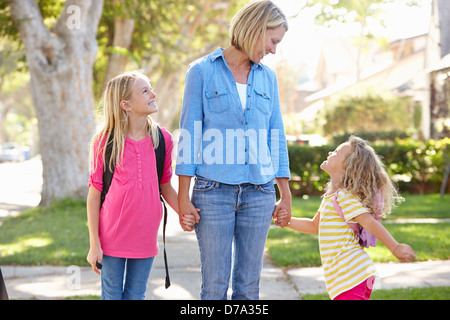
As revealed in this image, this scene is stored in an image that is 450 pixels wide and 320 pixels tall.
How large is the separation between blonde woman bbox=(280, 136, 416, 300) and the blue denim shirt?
17.4 inches

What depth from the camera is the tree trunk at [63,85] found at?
9945 millimetres

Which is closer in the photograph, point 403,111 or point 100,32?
point 100,32

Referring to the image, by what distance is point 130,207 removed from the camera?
312cm

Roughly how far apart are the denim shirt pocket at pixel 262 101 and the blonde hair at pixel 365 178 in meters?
0.58

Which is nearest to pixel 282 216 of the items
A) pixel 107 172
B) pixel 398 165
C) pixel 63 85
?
pixel 107 172

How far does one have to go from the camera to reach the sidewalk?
4.95 meters

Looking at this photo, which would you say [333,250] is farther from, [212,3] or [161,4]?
[212,3]

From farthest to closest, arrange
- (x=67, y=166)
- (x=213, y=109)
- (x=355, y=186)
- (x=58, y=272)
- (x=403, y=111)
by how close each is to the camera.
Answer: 1. (x=403, y=111)
2. (x=67, y=166)
3. (x=58, y=272)
4. (x=355, y=186)
5. (x=213, y=109)

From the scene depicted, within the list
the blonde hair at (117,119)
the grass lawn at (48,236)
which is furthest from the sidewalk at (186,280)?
the blonde hair at (117,119)

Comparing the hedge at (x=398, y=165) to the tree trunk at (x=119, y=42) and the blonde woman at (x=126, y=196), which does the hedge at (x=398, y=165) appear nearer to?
the tree trunk at (x=119, y=42)

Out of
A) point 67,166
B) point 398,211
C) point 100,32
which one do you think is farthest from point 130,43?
point 398,211

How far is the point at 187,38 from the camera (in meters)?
20.2

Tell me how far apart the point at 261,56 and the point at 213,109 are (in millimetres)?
399

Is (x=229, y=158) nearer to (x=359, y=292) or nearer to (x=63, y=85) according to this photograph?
(x=359, y=292)
